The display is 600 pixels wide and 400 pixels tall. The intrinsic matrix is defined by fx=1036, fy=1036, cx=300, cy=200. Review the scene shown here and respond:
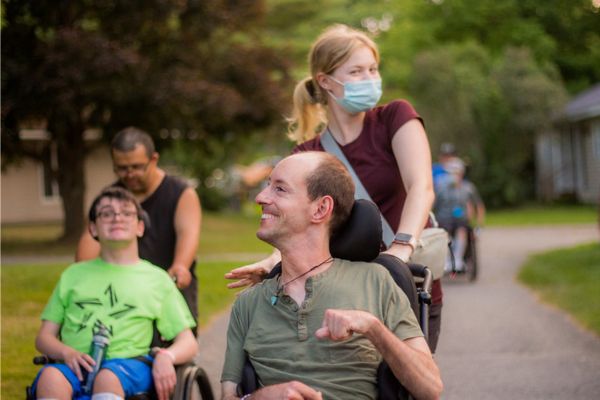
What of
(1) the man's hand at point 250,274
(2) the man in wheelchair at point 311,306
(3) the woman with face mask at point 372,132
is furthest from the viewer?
(3) the woman with face mask at point 372,132

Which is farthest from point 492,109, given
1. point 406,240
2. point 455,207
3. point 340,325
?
point 340,325

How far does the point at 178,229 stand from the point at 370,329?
2674 mm

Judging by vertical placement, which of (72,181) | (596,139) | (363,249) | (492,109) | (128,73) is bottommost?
(363,249)

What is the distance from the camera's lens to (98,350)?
4.73m

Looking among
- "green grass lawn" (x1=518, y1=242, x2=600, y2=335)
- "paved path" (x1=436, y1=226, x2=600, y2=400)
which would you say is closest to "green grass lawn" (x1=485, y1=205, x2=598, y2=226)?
"green grass lawn" (x1=518, y1=242, x2=600, y2=335)

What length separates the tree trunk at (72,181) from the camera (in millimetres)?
23281

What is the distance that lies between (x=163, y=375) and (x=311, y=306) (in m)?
1.33

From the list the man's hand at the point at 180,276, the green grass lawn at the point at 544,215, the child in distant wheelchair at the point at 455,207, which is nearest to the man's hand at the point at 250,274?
the man's hand at the point at 180,276

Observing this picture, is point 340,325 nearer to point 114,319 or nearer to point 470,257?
point 114,319

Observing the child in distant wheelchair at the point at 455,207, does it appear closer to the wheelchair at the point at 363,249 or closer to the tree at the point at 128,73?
the tree at the point at 128,73

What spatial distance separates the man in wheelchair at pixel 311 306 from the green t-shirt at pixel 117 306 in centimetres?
119

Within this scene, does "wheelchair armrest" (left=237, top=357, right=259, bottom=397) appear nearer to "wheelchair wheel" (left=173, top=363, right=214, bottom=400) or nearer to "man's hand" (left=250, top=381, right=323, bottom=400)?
"man's hand" (left=250, top=381, right=323, bottom=400)

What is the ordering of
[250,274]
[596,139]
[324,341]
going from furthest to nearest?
[596,139]
[250,274]
[324,341]

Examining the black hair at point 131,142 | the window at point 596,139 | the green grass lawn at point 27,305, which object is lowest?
the green grass lawn at point 27,305
